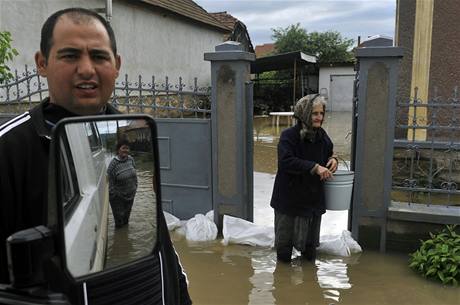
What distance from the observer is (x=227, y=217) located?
5246 millimetres

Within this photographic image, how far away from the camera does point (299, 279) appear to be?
4.27 m

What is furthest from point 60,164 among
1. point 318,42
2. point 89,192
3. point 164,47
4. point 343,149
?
point 318,42

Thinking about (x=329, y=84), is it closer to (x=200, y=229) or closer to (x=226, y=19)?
(x=226, y=19)

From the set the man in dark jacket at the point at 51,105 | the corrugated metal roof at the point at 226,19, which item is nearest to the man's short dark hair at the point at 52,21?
the man in dark jacket at the point at 51,105

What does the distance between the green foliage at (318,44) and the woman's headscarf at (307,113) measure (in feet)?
115

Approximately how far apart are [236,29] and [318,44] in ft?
60.7

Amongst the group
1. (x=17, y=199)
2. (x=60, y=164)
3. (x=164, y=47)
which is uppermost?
(x=164, y=47)

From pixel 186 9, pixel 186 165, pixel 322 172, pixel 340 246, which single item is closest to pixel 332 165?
pixel 322 172

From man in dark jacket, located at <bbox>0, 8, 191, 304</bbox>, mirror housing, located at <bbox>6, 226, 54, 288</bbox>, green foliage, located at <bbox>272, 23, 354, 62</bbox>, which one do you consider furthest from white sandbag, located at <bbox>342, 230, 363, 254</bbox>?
green foliage, located at <bbox>272, 23, 354, 62</bbox>

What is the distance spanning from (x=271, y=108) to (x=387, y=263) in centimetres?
2145

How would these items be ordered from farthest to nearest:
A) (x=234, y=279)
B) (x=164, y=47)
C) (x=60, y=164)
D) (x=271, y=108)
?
(x=271, y=108), (x=164, y=47), (x=234, y=279), (x=60, y=164)

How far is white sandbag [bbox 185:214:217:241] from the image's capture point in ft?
17.3

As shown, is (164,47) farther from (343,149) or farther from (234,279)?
(234,279)

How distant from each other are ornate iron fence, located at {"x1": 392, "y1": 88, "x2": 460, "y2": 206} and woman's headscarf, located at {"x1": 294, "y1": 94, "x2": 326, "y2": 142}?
3.29 ft
